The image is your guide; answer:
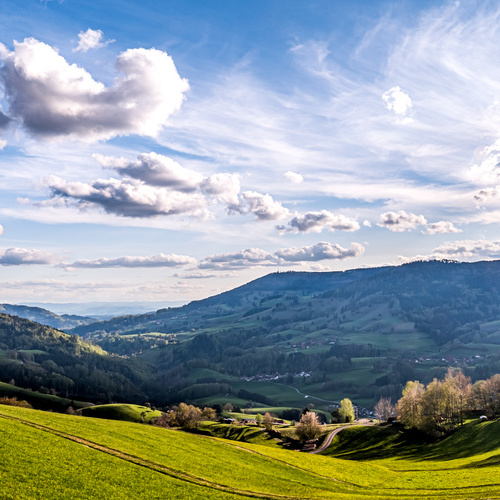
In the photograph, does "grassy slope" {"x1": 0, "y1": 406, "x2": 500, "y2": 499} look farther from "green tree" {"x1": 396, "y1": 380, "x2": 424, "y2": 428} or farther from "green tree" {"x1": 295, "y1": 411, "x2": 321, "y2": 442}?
"green tree" {"x1": 295, "y1": 411, "x2": 321, "y2": 442}

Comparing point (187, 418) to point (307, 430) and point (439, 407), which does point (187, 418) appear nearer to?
point (307, 430)

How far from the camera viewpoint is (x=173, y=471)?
4966cm

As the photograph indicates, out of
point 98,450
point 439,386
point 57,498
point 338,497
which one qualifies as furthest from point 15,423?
point 439,386

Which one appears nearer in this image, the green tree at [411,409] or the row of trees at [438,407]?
Result: the row of trees at [438,407]

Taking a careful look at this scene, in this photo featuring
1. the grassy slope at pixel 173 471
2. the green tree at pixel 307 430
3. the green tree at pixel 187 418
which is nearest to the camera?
the grassy slope at pixel 173 471

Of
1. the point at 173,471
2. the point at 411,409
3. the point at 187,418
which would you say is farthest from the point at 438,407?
the point at 173,471

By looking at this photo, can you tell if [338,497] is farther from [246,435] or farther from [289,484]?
[246,435]

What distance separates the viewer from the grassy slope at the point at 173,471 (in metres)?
38.2

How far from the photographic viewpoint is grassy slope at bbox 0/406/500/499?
38.2 meters

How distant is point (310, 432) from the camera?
518ft

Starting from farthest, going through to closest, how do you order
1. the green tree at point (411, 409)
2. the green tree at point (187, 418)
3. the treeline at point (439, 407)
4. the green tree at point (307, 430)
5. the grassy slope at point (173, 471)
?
the green tree at point (187, 418) < the green tree at point (307, 430) < the green tree at point (411, 409) < the treeline at point (439, 407) < the grassy slope at point (173, 471)

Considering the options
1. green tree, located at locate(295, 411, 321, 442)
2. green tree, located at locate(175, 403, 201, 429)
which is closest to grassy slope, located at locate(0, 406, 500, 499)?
green tree, located at locate(295, 411, 321, 442)

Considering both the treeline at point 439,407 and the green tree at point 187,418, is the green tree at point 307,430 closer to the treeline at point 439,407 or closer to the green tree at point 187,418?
the treeline at point 439,407

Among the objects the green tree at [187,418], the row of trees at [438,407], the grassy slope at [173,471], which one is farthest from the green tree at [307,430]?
the grassy slope at [173,471]
